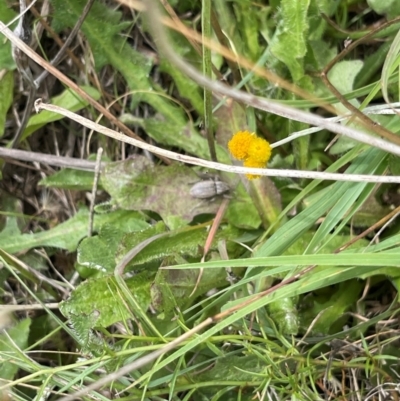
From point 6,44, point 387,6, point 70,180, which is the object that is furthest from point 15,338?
point 387,6

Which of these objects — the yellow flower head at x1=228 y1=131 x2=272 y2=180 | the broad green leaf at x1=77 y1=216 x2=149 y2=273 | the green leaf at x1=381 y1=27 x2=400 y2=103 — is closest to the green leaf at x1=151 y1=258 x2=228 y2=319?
the broad green leaf at x1=77 y1=216 x2=149 y2=273

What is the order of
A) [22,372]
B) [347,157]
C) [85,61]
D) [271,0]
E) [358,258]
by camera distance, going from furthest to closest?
[85,61] < [22,372] < [271,0] < [347,157] < [358,258]

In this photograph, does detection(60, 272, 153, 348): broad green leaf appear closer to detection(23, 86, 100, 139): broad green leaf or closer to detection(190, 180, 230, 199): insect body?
detection(190, 180, 230, 199): insect body

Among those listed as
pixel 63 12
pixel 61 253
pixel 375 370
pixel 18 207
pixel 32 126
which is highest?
pixel 63 12

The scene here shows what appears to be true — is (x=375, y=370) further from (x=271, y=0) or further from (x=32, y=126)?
(x=32, y=126)

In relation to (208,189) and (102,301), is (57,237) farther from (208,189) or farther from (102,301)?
(208,189)

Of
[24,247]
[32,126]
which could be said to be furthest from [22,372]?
[32,126]
